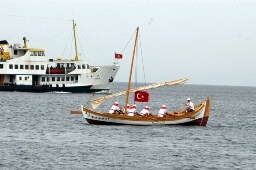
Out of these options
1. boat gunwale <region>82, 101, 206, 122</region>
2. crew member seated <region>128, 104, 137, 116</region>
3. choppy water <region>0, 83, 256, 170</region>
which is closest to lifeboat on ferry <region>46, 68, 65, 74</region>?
choppy water <region>0, 83, 256, 170</region>

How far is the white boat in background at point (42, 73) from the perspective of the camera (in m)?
106

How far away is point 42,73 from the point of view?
107 metres

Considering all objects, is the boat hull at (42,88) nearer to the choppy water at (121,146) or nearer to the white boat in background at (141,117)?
the choppy water at (121,146)

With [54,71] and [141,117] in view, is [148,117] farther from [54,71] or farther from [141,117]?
[54,71]

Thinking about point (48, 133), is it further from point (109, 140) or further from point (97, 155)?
point (97, 155)

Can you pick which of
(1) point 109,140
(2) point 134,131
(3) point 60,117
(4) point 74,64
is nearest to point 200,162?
(1) point 109,140

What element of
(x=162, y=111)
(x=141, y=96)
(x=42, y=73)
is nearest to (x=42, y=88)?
(x=42, y=73)

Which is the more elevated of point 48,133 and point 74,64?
point 74,64

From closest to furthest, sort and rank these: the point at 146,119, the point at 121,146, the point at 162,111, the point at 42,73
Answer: the point at 121,146
the point at 146,119
the point at 162,111
the point at 42,73

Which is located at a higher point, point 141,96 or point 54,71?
point 54,71

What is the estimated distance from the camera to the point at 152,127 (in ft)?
174

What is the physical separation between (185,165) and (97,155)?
5.61 metres

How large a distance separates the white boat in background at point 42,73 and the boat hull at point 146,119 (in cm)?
5503

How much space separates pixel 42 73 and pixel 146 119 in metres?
57.4
